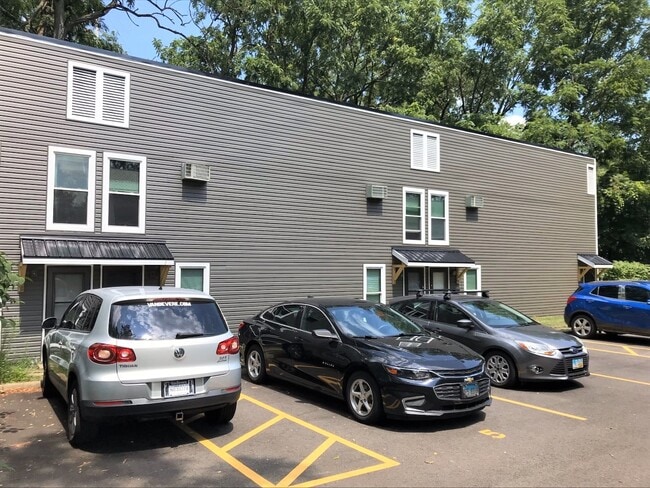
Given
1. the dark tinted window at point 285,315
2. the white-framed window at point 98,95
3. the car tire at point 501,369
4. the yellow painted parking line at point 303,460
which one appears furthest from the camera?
the white-framed window at point 98,95

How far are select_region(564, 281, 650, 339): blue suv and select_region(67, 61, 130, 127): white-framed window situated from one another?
13.1 meters

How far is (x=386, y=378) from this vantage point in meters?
6.01

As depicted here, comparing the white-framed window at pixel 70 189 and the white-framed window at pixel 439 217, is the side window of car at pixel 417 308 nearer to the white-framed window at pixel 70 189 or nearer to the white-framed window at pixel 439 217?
the white-framed window at pixel 70 189

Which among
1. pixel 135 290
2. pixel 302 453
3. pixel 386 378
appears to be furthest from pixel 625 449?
pixel 135 290

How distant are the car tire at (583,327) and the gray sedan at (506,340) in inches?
237

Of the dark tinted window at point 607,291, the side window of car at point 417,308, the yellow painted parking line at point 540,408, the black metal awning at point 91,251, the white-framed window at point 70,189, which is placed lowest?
the yellow painted parking line at point 540,408

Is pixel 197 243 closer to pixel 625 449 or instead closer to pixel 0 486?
pixel 0 486

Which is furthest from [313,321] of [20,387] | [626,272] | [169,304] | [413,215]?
[626,272]

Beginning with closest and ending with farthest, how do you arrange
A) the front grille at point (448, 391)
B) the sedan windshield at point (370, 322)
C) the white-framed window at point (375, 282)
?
1. the front grille at point (448, 391)
2. the sedan windshield at point (370, 322)
3. the white-framed window at point (375, 282)

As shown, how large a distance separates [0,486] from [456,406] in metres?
Result: 4.71

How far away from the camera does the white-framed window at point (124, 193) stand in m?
11.6

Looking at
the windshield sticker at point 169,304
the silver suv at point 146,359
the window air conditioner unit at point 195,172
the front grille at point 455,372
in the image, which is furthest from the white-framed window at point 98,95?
the front grille at point 455,372

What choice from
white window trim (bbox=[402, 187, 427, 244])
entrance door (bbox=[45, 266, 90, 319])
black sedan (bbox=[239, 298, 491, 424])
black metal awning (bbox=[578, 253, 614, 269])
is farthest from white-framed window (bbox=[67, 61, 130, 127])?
black metal awning (bbox=[578, 253, 614, 269])

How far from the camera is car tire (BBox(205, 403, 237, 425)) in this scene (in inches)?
236
